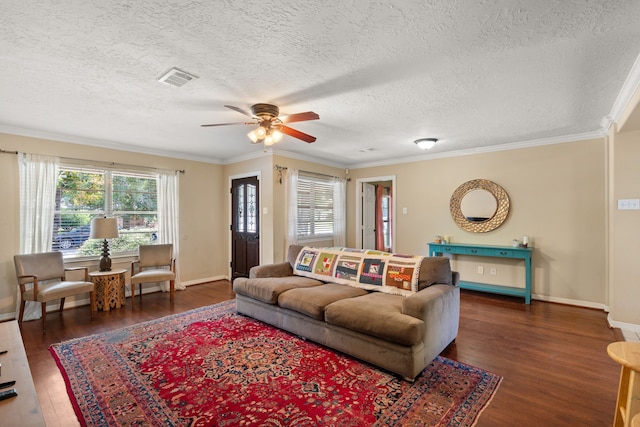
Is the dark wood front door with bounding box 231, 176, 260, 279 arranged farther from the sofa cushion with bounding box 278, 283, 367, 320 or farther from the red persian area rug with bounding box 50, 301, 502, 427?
the red persian area rug with bounding box 50, 301, 502, 427

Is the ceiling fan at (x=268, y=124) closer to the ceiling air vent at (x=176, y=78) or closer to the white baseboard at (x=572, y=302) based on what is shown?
the ceiling air vent at (x=176, y=78)

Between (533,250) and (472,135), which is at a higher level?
(472,135)

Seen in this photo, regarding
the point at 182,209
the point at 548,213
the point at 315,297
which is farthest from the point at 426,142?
the point at 182,209

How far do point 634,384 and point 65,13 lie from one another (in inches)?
137

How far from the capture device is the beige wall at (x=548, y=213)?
4.15 metres

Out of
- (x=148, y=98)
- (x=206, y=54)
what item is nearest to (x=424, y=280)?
(x=206, y=54)

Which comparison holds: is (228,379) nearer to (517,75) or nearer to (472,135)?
(517,75)

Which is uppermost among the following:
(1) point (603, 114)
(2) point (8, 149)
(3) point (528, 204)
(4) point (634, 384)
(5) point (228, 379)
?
(1) point (603, 114)

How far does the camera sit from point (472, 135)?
4.29 m

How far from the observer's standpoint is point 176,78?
8.18 ft

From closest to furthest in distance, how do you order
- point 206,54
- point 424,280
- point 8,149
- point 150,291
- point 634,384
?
point 634,384 < point 206,54 < point 424,280 < point 8,149 < point 150,291

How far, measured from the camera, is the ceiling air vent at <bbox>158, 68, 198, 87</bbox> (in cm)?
240

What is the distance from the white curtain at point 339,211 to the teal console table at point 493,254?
1948 mm

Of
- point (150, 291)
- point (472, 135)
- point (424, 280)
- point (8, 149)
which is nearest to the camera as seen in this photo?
point (424, 280)
